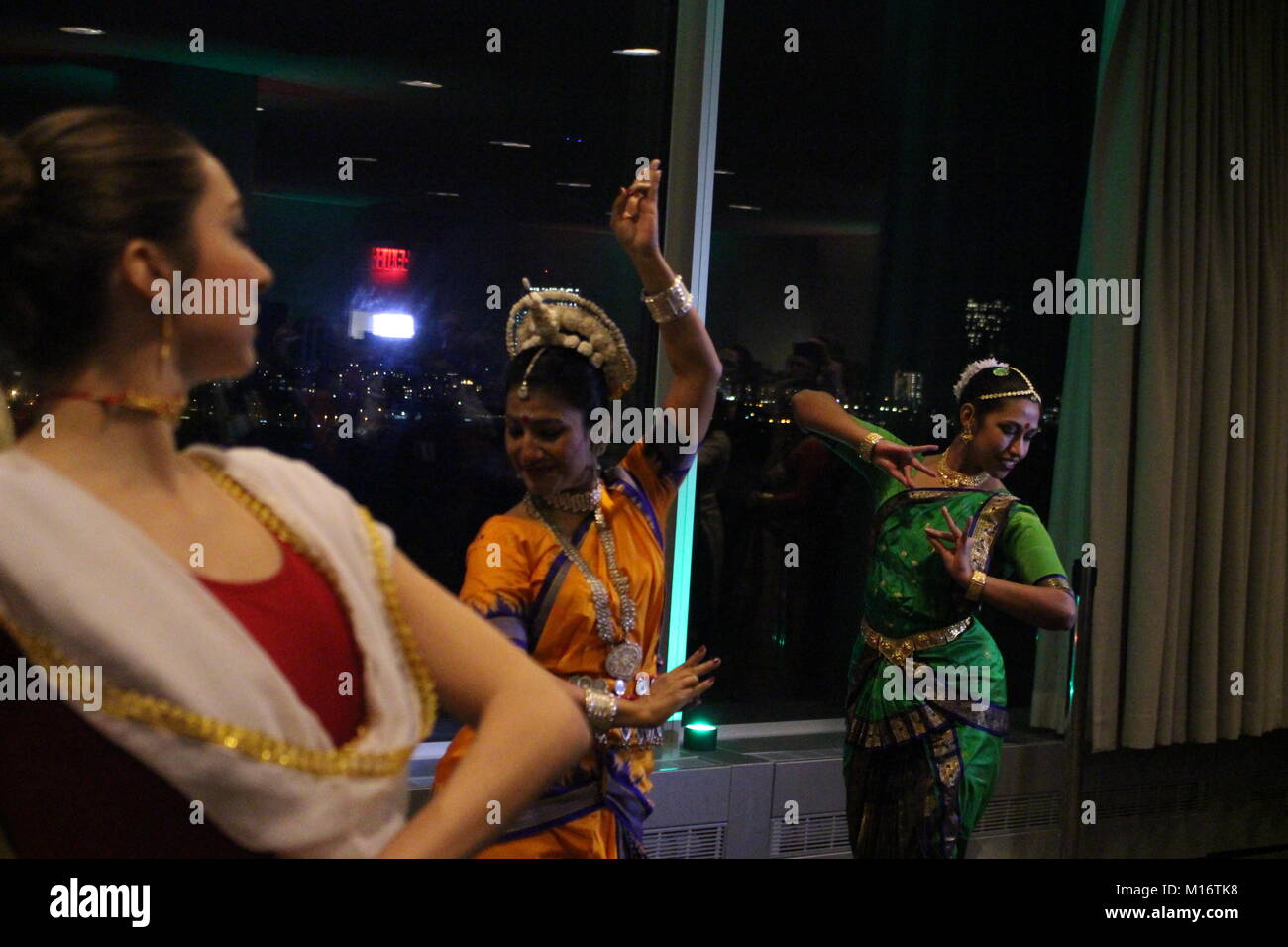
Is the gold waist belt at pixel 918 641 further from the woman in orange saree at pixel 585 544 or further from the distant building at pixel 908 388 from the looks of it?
the distant building at pixel 908 388

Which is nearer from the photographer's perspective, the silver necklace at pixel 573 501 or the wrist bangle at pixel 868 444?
the silver necklace at pixel 573 501

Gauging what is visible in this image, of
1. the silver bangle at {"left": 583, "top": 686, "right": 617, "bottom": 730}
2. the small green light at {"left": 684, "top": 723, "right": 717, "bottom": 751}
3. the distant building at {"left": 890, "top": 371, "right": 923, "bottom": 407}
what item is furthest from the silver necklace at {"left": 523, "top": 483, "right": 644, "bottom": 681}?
the distant building at {"left": 890, "top": 371, "right": 923, "bottom": 407}

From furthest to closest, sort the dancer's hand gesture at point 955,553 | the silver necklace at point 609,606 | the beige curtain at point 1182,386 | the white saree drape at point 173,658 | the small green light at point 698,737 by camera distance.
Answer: the beige curtain at point 1182,386
the small green light at point 698,737
the dancer's hand gesture at point 955,553
the silver necklace at point 609,606
the white saree drape at point 173,658

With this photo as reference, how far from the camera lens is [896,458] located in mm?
2648

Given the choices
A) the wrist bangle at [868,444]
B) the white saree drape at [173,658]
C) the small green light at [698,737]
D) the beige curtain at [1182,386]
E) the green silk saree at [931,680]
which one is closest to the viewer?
the white saree drape at [173,658]

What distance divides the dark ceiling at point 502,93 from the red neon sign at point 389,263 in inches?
4.4

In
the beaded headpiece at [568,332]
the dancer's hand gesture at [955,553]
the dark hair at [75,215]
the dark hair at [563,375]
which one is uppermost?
the beaded headpiece at [568,332]

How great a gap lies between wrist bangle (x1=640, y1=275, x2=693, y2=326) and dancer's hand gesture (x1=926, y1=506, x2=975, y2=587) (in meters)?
0.88

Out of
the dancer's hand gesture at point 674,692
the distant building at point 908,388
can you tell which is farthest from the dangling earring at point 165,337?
the distant building at point 908,388

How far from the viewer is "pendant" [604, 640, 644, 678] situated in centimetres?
184

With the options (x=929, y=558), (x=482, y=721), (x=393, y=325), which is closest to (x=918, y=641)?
(x=929, y=558)

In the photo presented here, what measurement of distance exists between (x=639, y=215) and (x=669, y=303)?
135 millimetres

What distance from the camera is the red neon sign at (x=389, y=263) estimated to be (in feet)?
9.86

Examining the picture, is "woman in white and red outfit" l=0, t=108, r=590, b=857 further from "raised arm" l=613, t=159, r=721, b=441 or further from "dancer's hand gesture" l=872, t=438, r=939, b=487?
"dancer's hand gesture" l=872, t=438, r=939, b=487
